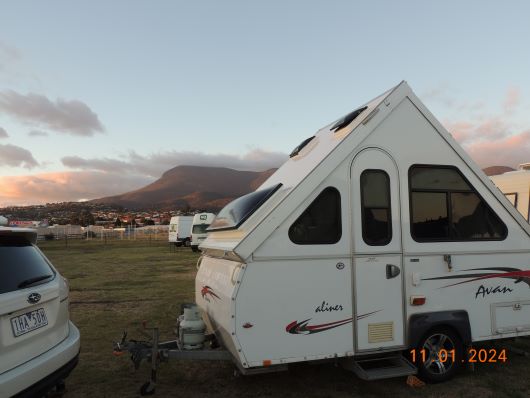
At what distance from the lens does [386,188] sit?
4996mm

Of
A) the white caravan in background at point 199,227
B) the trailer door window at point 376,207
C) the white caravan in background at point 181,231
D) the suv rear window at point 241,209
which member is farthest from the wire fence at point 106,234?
the trailer door window at point 376,207

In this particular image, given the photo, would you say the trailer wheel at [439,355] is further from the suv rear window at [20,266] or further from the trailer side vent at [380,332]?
the suv rear window at [20,266]

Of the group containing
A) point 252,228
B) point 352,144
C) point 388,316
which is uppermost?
point 352,144

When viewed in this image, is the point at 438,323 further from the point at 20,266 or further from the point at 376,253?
the point at 20,266

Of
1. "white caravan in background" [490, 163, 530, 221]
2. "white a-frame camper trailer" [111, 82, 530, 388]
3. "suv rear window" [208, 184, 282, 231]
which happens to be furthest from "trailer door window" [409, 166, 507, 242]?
"white caravan in background" [490, 163, 530, 221]

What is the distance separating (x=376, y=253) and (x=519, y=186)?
16.2 ft

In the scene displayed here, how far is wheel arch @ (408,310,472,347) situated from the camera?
4828 mm

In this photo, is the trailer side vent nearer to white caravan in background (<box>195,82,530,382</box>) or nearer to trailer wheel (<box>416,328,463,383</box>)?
white caravan in background (<box>195,82,530,382</box>)

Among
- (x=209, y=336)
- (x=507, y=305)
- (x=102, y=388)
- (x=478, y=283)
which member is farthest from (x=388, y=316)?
(x=102, y=388)

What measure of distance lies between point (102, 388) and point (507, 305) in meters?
4.99

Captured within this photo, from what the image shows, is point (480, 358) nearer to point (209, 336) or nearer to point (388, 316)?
→ point (388, 316)

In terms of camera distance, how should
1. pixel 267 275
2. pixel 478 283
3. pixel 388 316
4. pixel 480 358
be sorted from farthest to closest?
pixel 480 358 < pixel 478 283 < pixel 388 316 < pixel 267 275
